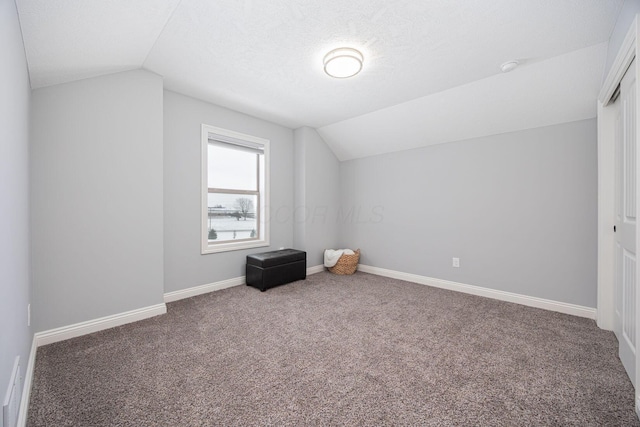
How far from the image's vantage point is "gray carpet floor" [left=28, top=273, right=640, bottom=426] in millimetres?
1375

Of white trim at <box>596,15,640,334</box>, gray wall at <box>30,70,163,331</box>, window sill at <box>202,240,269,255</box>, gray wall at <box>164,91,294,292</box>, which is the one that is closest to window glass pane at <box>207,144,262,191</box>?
gray wall at <box>164,91,294,292</box>

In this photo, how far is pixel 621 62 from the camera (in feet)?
5.58

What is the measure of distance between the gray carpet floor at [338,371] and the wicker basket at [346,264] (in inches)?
59.8

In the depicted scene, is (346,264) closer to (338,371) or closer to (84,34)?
(338,371)

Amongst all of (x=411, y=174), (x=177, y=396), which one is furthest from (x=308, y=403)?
(x=411, y=174)

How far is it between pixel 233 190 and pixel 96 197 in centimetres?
166

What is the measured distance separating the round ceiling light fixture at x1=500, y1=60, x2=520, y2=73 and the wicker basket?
305 centimetres

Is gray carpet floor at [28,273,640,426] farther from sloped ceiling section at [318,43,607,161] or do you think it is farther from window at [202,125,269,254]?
sloped ceiling section at [318,43,607,161]

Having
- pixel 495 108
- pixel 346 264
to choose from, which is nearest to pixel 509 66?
pixel 495 108

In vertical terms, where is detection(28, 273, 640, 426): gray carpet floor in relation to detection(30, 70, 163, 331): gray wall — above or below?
below

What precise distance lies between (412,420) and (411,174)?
324 centimetres

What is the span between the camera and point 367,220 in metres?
4.51

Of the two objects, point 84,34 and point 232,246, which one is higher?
point 84,34

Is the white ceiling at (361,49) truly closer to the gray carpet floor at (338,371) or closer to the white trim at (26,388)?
the white trim at (26,388)
